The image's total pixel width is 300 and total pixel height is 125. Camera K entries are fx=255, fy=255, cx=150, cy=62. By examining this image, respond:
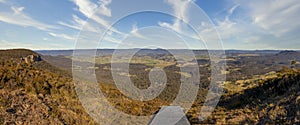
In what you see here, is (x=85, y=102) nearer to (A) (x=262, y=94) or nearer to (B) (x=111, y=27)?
(B) (x=111, y=27)

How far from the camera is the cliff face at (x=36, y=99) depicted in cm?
1024

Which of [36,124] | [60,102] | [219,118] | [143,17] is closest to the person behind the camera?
[219,118]

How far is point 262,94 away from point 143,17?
6.60 metres

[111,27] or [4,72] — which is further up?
[111,27]

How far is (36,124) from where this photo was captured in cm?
985

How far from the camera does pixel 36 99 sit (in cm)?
1144

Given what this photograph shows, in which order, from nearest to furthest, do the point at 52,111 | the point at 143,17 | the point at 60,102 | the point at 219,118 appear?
1. the point at 219,118
2. the point at 52,111
3. the point at 60,102
4. the point at 143,17

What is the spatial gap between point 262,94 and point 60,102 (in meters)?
8.81

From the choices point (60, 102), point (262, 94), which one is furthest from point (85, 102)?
point (262, 94)

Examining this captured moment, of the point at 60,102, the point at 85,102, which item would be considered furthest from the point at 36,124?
the point at 85,102

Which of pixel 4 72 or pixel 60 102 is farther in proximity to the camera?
pixel 4 72

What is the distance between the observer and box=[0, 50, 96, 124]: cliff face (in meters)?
10.2

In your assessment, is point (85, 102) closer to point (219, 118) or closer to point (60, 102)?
point (60, 102)

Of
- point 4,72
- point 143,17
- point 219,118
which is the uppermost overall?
point 143,17
